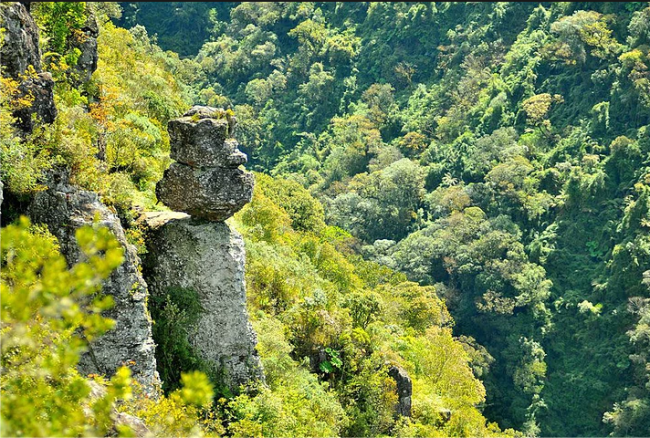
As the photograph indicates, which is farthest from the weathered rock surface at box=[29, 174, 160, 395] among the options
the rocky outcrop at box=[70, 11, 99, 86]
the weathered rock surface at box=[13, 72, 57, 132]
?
the rocky outcrop at box=[70, 11, 99, 86]

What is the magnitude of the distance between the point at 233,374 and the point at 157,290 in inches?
115

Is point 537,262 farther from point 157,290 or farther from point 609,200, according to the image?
point 157,290

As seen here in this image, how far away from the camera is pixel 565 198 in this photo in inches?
2276

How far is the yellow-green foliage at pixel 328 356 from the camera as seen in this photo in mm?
17703

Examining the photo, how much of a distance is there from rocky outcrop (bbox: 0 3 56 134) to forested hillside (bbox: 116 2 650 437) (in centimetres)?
4461

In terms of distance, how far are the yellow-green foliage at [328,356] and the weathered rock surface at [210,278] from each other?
1297 millimetres

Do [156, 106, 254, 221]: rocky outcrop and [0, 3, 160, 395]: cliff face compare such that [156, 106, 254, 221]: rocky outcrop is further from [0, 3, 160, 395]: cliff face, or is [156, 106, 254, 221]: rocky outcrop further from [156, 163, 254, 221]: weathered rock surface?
[0, 3, 160, 395]: cliff face

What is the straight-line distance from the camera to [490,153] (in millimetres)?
64250

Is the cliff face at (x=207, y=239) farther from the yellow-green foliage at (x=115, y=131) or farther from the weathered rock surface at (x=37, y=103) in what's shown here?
the yellow-green foliage at (x=115, y=131)

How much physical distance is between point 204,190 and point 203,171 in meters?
0.49

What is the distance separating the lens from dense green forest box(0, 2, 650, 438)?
1580 cm

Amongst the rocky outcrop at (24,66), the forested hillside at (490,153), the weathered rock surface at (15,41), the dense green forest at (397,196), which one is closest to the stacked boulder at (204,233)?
the dense green forest at (397,196)

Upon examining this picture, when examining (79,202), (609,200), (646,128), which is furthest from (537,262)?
(79,202)

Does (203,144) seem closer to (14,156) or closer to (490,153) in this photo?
(14,156)
